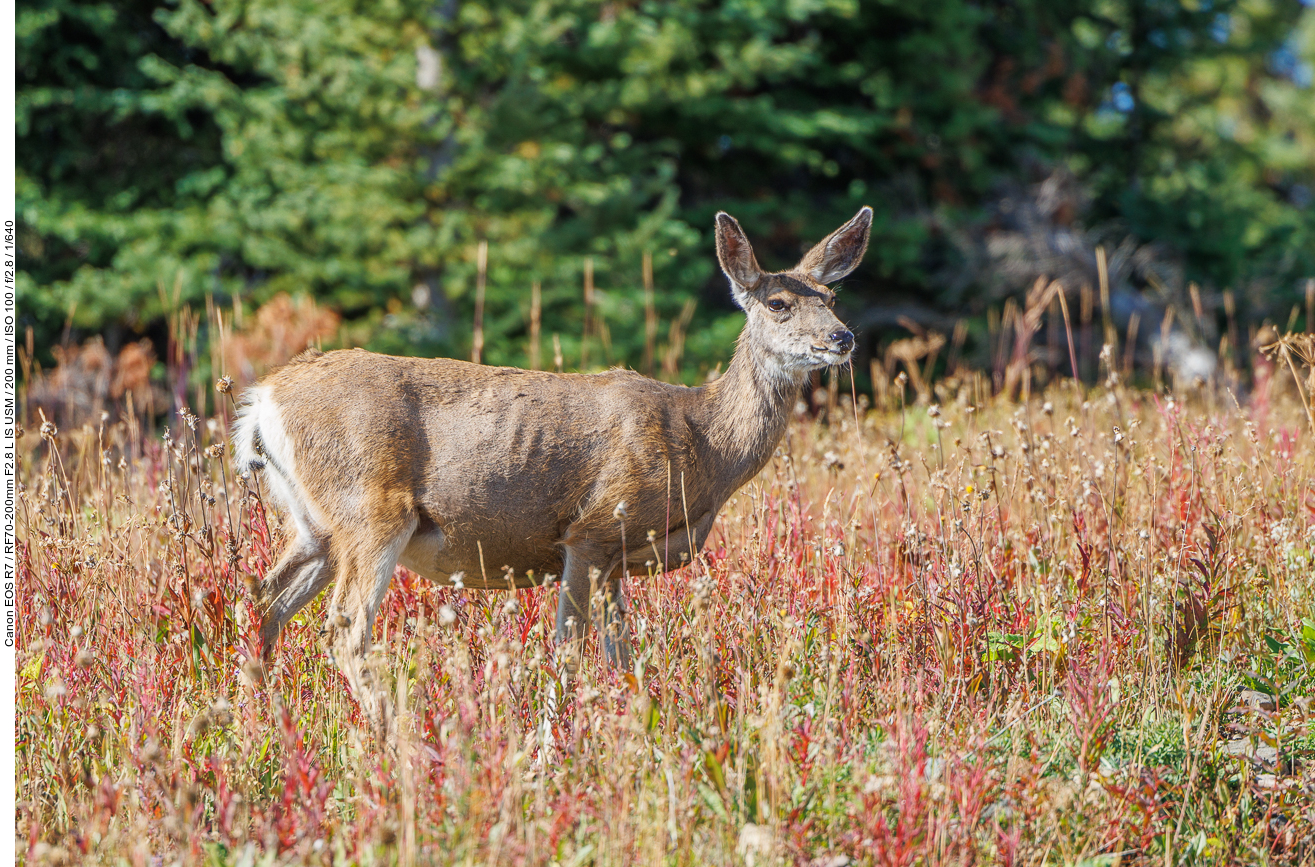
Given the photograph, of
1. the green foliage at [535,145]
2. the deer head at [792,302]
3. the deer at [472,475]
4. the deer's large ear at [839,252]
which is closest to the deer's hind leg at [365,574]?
the deer at [472,475]

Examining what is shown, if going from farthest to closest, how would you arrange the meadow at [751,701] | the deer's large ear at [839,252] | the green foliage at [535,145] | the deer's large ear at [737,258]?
1. the green foliage at [535,145]
2. the deer's large ear at [839,252]
3. the deer's large ear at [737,258]
4. the meadow at [751,701]

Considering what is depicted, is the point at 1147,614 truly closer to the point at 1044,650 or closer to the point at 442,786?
the point at 1044,650

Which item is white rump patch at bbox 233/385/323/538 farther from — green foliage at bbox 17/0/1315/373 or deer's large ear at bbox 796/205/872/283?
green foliage at bbox 17/0/1315/373

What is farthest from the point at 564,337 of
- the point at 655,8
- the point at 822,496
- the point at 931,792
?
the point at 931,792

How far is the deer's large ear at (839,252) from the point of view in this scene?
467 centimetres

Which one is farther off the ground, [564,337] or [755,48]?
[755,48]

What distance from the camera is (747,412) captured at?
433 centimetres

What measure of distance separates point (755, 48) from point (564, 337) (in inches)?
135

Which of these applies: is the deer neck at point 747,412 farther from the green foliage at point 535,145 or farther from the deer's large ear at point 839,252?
the green foliage at point 535,145

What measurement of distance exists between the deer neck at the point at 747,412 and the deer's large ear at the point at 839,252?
1.60ft

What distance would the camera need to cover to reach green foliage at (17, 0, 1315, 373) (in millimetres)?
10664

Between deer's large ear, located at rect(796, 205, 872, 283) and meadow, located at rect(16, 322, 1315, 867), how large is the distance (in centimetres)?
74

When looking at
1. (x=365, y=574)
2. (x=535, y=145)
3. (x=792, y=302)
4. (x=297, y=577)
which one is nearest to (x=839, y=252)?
(x=792, y=302)

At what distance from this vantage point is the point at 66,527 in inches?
158
